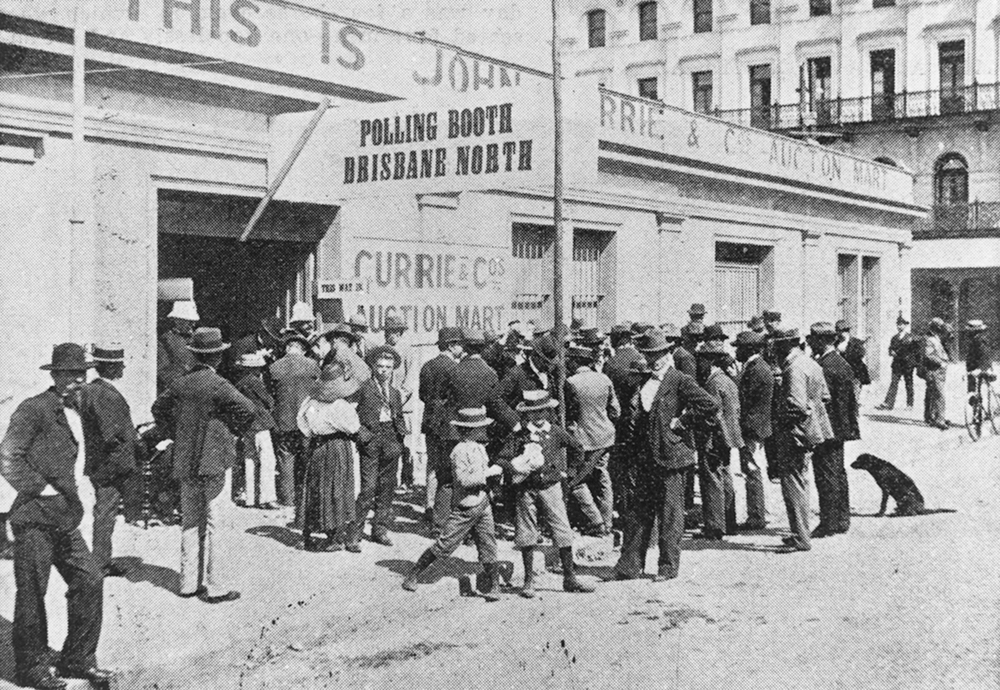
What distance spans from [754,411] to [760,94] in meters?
33.3

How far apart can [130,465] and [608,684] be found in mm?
3608

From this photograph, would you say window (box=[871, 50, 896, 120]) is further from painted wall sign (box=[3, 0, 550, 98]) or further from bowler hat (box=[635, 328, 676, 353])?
bowler hat (box=[635, 328, 676, 353])

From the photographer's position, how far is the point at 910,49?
36.6 meters

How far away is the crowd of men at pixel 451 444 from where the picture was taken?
548cm

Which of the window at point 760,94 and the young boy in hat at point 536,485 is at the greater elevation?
the window at point 760,94

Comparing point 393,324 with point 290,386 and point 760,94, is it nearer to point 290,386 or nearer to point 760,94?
point 290,386

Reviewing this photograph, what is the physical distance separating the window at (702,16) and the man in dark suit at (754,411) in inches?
1317

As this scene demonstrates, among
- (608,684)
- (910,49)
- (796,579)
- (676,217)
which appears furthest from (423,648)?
(910,49)

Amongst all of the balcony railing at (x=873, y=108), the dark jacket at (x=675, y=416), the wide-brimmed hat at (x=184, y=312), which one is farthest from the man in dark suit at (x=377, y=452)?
the balcony railing at (x=873, y=108)

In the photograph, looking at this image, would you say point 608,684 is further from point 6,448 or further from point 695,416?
point 6,448

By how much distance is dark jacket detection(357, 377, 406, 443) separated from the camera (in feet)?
28.2

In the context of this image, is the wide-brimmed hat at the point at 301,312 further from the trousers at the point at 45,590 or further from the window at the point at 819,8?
the window at the point at 819,8

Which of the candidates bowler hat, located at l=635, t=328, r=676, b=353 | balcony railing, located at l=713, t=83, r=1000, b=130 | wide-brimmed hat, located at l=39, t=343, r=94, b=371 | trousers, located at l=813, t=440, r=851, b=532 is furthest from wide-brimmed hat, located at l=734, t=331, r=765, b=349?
balcony railing, located at l=713, t=83, r=1000, b=130

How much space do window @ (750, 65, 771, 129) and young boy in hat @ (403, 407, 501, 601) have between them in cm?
3467
